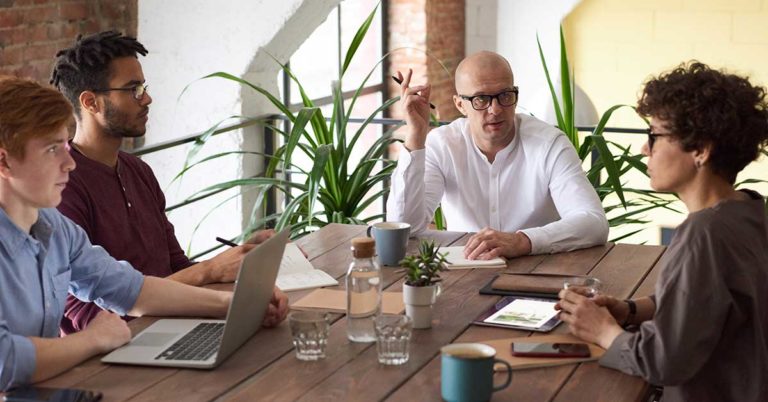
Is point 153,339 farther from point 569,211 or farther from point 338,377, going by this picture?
point 569,211

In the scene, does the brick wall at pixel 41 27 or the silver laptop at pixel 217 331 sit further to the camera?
the brick wall at pixel 41 27

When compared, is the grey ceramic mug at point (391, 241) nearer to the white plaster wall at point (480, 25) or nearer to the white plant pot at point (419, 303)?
the white plant pot at point (419, 303)

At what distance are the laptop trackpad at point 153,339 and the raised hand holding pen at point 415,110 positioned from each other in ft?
3.95

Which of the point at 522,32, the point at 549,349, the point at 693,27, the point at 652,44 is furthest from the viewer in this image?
the point at 522,32

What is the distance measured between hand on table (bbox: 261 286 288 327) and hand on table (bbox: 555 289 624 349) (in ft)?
1.89

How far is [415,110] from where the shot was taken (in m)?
3.18

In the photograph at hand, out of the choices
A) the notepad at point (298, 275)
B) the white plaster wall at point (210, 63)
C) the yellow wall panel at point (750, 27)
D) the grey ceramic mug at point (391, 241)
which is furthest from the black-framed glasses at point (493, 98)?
the yellow wall panel at point (750, 27)

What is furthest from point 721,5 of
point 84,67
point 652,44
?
point 84,67

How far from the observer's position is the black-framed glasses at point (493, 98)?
3.23 meters

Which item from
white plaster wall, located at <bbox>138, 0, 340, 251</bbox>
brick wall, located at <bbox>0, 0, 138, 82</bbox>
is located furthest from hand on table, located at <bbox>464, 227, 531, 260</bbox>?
white plaster wall, located at <bbox>138, 0, 340, 251</bbox>

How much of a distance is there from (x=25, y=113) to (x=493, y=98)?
157 centimetres

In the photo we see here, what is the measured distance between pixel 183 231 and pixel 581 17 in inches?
129

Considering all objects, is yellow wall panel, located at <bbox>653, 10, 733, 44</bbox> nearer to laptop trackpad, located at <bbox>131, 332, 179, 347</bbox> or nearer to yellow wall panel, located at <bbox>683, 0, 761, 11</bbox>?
yellow wall panel, located at <bbox>683, 0, 761, 11</bbox>

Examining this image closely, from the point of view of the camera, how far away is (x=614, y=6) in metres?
6.95
